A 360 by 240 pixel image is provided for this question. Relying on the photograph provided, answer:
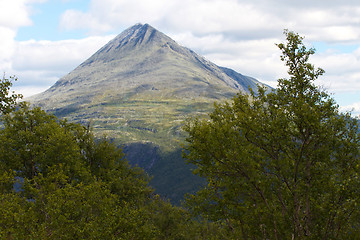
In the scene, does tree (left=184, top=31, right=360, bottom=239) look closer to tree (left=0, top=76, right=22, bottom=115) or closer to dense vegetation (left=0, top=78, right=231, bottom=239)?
dense vegetation (left=0, top=78, right=231, bottom=239)

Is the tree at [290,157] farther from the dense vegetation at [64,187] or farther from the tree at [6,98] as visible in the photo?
the tree at [6,98]

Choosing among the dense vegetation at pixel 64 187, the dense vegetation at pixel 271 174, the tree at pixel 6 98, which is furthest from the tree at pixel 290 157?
the tree at pixel 6 98

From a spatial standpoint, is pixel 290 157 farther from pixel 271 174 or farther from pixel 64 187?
pixel 64 187

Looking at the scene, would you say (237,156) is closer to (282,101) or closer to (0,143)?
(282,101)

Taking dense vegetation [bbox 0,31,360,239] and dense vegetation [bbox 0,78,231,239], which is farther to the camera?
dense vegetation [bbox 0,78,231,239]

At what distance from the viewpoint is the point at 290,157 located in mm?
25359

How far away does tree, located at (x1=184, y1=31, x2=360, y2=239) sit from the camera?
2406 centimetres

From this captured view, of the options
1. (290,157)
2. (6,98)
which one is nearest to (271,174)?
(290,157)

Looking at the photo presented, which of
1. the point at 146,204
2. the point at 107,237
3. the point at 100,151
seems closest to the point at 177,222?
the point at 146,204

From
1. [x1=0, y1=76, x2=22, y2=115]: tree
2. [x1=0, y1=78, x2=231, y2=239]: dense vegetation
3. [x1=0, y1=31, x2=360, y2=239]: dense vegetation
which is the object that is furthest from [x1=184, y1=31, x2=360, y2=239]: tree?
[x1=0, y1=76, x2=22, y2=115]: tree

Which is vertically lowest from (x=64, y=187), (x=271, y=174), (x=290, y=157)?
(x=64, y=187)

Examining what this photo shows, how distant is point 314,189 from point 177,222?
218 ft

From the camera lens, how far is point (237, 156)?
24.3 meters

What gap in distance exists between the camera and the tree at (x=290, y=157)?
2406cm
